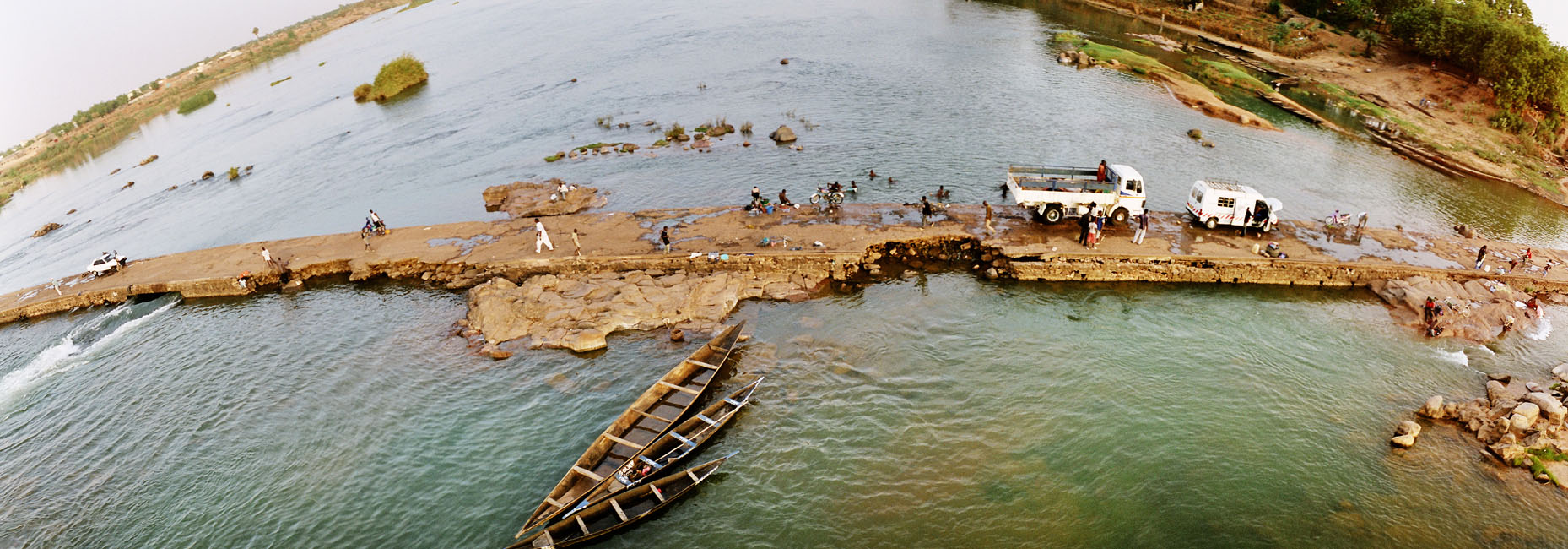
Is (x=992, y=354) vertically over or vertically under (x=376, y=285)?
under

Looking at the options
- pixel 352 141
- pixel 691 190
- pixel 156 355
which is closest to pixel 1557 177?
pixel 691 190

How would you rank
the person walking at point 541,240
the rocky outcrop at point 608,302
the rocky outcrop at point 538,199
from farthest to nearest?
the rocky outcrop at point 538,199 → the person walking at point 541,240 → the rocky outcrop at point 608,302

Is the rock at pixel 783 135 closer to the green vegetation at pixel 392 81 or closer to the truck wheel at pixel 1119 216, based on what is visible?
the truck wheel at pixel 1119 216

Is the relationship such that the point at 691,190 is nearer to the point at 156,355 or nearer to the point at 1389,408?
the point at 156,355

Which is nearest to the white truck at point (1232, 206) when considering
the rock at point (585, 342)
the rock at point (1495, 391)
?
the rock at point (1495, 391)

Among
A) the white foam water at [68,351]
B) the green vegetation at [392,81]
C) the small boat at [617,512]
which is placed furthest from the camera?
the green vegetation at [392,81]

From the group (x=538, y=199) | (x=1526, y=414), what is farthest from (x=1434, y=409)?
(x=538, y=199)

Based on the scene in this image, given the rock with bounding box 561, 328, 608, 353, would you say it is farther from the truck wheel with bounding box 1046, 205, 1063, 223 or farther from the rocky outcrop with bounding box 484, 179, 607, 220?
the truck wheel with bounding box 1046, 205, 1063, 223
